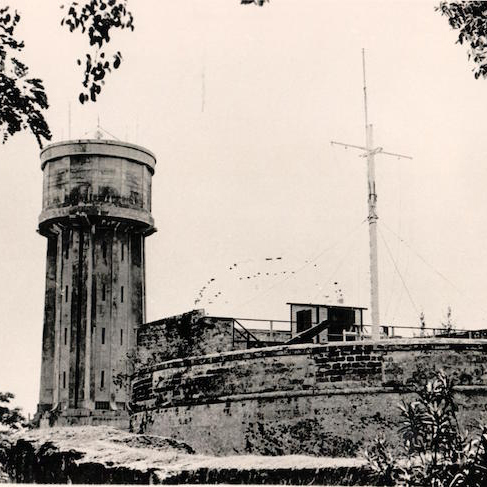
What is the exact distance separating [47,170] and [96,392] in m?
7.88

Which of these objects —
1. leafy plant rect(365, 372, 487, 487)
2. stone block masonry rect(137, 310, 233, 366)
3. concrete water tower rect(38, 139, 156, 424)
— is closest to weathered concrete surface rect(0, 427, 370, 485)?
leafy plant rect(365, 372, 487, 487)

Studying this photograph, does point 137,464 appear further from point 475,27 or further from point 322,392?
point 475,27

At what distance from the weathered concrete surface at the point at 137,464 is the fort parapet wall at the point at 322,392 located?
141cm

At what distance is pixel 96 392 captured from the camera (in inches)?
1323

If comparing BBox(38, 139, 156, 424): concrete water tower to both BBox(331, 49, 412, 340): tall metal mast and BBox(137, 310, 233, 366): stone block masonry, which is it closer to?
BBox(137, 310, 233, 366): stone block masonry

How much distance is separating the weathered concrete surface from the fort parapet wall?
1415mm

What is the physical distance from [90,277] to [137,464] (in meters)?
21.4

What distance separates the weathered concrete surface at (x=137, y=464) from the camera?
11.1 metres

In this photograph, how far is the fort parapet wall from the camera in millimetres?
15531

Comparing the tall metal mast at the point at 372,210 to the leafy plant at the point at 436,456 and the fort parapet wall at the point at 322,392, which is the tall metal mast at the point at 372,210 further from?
the leafy plant at the point at 436,456

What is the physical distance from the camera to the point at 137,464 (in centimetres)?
1286

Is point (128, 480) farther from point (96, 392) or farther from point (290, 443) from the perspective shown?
point (96, 392)

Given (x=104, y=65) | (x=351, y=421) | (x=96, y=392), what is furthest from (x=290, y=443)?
(x=96, y=392)

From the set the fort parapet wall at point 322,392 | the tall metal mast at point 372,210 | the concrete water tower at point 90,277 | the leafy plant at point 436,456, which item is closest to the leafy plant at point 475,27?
the leafy plant at point 436,456
